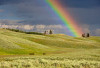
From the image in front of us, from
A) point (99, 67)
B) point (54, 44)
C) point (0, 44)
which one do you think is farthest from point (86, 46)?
point (99, 67)

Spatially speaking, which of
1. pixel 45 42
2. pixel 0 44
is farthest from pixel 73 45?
pixel 0 44

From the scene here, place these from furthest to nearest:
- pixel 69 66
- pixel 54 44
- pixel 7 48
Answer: pixel 54 44 → pixel 7 48 → pixel 69 66

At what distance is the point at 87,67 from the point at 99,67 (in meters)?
1.68

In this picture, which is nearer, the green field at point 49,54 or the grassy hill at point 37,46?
the green field at point 49,54

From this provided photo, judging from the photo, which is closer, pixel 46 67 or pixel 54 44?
pixel 46 67

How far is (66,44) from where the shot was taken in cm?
13600

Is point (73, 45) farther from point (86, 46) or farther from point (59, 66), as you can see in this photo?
point (59, 66)

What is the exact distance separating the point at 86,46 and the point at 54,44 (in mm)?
22043

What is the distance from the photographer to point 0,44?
83.9 metres

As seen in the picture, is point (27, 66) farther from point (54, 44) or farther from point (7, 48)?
point (54, 44)

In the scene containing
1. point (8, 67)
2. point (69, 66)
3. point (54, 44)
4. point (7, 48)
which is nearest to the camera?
point (8, 67)

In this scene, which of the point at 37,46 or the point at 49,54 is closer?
the point at 49,54

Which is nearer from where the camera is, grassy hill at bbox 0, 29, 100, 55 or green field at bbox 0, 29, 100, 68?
green field at bbox 0, 29, 100, 68

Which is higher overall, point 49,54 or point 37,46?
point 49,54
